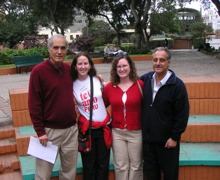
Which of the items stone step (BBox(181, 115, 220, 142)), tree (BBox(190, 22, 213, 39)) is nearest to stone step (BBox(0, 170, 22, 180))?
stone step (BBox(181, 115, 220, 142))

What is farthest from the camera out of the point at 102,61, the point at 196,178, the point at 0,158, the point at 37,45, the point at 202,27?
the point at 202,27

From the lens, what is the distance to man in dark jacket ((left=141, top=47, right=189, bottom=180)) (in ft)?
8.08

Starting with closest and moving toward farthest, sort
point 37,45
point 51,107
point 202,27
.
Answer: point 51,107
point 37,45
point 202,27

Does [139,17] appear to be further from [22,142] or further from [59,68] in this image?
[59,68]

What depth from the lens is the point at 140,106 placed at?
2684 millimetres

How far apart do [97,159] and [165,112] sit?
3.12 ft

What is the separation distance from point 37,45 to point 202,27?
94.2ft

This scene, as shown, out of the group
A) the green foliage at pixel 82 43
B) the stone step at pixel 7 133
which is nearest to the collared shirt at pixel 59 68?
the stone step at pixel 7 133

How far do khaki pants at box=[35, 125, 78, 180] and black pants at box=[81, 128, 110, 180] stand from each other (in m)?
0.17

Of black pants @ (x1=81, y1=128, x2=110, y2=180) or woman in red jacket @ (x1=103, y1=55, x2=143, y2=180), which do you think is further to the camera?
black pants @ (x1=81, y1=128, x2=110, y2=180)

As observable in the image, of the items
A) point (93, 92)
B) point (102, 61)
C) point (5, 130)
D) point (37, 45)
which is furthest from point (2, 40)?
point (93, 92)

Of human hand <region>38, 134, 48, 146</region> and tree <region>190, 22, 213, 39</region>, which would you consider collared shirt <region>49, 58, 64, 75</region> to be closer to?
human hand <region>38, 134, 48, 146</region>

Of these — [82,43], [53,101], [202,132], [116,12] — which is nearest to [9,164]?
[53,101]

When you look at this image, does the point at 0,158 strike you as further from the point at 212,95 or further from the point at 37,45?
the point at 37,45
